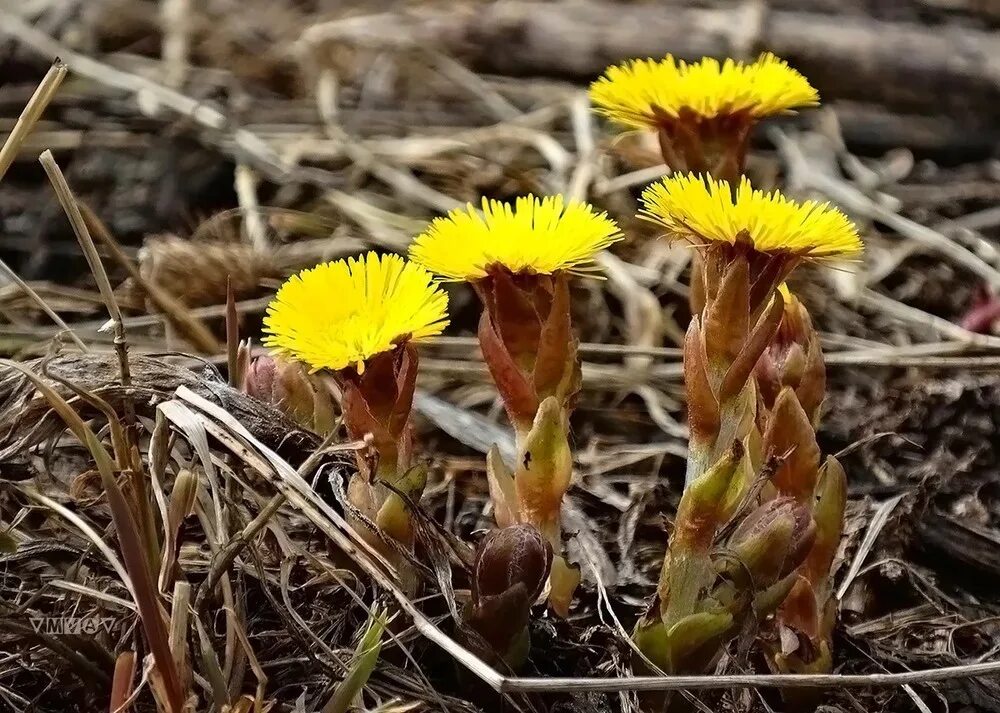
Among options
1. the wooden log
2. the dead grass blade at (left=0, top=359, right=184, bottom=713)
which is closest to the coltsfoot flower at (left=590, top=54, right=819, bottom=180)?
the dead grass blade at (left=0, top=359, right=184, bottom=713)

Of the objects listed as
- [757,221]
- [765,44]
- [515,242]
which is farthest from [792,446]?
[765,44]

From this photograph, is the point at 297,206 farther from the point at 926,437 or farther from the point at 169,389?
the point at 926,437

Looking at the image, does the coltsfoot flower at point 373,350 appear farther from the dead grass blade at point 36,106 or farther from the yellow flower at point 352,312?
the dead grass blade at point 36,106

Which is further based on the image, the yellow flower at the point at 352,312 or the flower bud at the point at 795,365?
the flower bud at the point at 795,365

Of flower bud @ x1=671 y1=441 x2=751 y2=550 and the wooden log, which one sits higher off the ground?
the wooden log

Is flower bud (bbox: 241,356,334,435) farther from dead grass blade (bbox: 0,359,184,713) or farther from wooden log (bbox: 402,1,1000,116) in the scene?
wooden log (bbox: 402,1,1000,116)

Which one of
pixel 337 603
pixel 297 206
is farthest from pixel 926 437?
pixel 297 206

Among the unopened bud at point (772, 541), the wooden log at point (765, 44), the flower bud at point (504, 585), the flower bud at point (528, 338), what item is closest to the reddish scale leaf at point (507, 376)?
the flower bud at point (528, 338)
